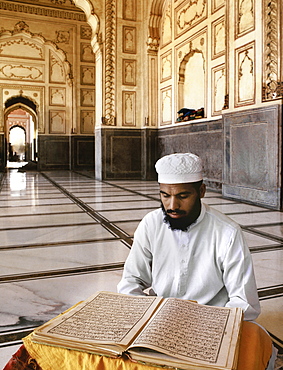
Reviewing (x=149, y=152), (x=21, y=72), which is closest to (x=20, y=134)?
(x=21, y=72)

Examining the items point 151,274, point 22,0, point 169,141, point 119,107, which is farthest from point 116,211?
point 22,0

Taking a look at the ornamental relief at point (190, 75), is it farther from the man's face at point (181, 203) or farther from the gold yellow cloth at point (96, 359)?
the gold yellow cloth at point (96, 359)

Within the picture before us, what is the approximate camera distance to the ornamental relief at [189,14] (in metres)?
5.83

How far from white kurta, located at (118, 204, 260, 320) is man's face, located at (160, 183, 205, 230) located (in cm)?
4

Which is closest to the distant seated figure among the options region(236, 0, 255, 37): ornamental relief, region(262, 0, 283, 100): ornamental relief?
region(236, 0, 255, 37): ornamental relief

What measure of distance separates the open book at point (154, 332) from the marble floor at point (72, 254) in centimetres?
33

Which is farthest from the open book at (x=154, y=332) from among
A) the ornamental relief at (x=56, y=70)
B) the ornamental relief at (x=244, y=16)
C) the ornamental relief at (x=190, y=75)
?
the ornamental relief at (x=56, y=70)

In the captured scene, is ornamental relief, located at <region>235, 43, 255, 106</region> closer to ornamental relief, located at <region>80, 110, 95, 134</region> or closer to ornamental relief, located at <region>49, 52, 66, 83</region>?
ornamental relief, located at <region>80, 110, 95, 134</region>

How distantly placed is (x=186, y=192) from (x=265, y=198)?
317 centimetres

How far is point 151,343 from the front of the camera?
711 mm

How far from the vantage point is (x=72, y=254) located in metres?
2.13

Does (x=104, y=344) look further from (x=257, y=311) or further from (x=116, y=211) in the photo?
(x=116, y=211)

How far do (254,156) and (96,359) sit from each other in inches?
145

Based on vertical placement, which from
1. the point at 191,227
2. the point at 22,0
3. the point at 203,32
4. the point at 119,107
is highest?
the point at 22,0
